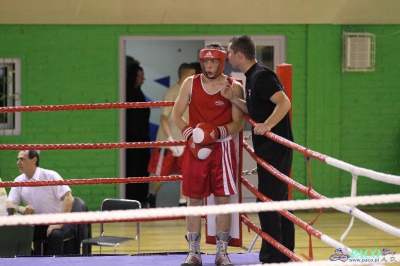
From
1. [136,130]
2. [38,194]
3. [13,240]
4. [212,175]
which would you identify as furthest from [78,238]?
[136,130]

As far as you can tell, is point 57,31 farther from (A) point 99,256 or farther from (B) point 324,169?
(A) point 99,256

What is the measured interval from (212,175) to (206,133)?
26 centimetres

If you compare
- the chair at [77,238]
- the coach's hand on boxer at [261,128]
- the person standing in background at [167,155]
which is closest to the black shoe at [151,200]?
the person standing in background at [167,155]

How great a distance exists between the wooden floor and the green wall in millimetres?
559

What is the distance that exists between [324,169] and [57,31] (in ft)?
10.9

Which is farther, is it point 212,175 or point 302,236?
point 302,236

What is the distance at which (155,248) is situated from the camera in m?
6.74

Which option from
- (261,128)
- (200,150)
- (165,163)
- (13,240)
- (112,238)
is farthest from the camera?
(165,163)

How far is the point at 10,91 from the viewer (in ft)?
27.2

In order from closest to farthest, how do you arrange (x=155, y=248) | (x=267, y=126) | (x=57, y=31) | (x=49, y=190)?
1. (x=267, y=126)
2. (x=49, y=190)
3. (x=155, y=248)
4. (x=57, y=31)

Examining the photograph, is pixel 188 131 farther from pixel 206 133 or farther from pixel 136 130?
pixel 136 130

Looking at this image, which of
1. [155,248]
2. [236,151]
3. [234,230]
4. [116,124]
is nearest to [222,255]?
[234,230]

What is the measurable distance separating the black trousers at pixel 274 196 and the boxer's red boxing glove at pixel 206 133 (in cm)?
29

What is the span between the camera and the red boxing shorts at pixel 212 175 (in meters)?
4.02
